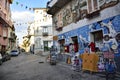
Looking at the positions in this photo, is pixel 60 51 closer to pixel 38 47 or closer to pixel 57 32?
pixel 57 32

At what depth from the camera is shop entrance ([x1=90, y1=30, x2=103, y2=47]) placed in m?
13.3

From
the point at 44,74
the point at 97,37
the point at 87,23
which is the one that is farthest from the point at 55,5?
the point at 44,74

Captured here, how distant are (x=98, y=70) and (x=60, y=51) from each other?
10988mm

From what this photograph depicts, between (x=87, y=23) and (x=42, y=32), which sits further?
(x=42, y=32)

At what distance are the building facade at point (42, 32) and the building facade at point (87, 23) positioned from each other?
20.0 m

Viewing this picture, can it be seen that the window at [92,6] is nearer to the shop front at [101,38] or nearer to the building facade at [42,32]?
the shop front at [101,38]

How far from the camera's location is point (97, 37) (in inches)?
543

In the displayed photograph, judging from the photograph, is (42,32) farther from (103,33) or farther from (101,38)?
(103,33)

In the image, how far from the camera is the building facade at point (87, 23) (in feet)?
37.7

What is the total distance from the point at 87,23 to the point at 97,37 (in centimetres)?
154

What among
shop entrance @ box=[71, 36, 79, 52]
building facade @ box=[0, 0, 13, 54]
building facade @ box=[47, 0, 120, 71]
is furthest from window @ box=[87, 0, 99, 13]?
building facade @ box=[0, 0, 13, 54]

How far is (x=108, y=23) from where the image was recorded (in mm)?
11930

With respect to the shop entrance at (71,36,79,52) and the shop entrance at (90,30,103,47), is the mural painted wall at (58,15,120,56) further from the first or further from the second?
the shop entrance at (71,36,79,52)

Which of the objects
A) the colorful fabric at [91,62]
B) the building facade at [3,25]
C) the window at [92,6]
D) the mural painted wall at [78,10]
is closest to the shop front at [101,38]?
the colorful fabric at [91,62]
